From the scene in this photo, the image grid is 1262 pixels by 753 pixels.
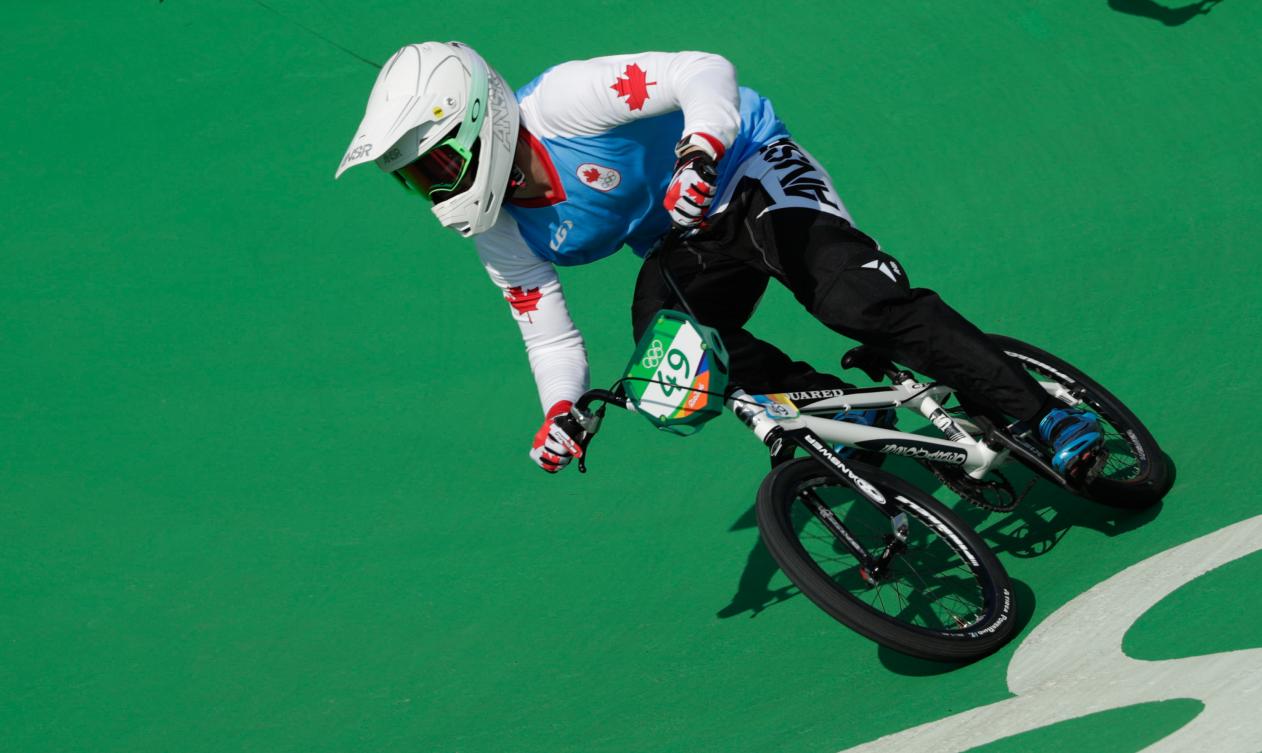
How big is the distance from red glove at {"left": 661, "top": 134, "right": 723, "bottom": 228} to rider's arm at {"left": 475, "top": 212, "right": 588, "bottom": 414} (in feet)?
3.40

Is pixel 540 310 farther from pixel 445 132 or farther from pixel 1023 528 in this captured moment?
pixel 1023 528

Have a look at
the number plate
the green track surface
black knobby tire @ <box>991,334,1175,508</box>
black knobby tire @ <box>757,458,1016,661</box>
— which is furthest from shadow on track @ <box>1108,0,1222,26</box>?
the number plate

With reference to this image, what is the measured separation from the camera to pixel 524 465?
6277mm

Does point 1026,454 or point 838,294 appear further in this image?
point 1026,454

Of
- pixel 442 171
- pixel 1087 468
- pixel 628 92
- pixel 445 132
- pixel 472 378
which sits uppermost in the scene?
pixel 628 92

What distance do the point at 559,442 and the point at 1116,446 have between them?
235cm

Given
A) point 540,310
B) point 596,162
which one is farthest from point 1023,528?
point 596,162

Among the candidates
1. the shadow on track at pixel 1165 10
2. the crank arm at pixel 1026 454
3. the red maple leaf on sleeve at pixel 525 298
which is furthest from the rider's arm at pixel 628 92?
the shadow on track at pixel 1165 10

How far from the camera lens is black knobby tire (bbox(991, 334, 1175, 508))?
184 inches

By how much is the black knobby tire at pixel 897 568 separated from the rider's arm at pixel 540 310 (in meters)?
1.00

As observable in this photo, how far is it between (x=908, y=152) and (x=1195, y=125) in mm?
1688

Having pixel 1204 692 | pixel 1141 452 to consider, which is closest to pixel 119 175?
pixel 1141 452

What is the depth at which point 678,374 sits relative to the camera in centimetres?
405

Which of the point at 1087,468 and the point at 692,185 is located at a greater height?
the point at 692,185
